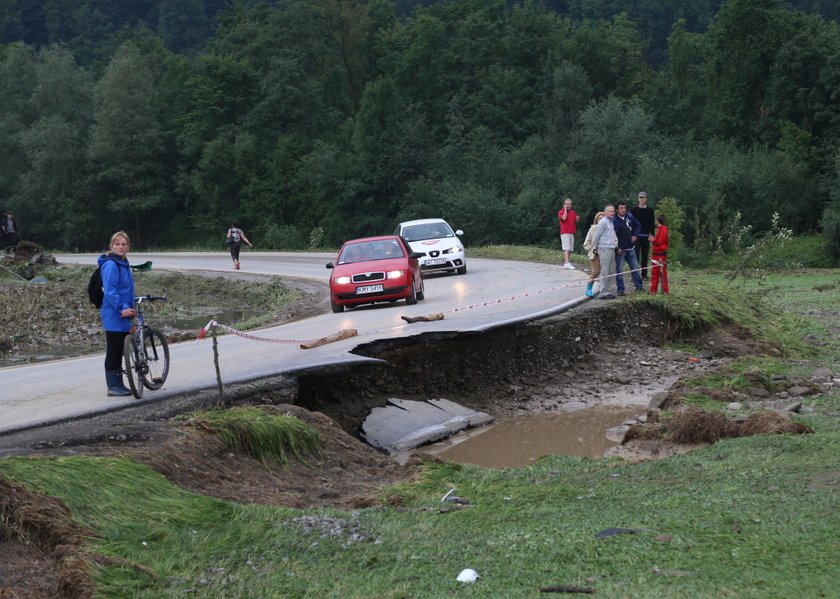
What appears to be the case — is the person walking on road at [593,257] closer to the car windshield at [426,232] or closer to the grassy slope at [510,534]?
the car windshield at [426,232]

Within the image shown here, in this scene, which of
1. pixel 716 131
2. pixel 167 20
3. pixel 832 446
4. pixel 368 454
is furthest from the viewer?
pixel 167 20

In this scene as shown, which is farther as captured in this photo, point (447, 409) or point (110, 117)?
point (110, 117)

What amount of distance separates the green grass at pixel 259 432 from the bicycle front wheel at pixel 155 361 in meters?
1.40

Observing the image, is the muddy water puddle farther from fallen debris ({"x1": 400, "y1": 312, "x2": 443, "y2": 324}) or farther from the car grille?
the car grille

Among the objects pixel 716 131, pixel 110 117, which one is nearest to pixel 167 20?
pixel 110 117

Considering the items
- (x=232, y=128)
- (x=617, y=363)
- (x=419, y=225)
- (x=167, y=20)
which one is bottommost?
(x=617, y=363)

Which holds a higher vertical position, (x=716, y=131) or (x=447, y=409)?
(x=716, y=131)

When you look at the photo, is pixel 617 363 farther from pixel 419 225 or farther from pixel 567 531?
pixel 419 225

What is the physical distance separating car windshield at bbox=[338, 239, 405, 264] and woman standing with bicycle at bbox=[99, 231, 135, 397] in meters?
11.2

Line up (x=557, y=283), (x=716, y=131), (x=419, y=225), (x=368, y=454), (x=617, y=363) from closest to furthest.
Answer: (x=368, y=454) < (x=617, y=363) < (x=557, y=283) < (x=419, y=225) < (x=716, y=131)

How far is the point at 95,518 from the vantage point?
23.9ft

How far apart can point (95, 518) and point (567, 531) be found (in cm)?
312

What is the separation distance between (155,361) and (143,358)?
0.46 m

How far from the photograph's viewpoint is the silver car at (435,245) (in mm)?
29203
